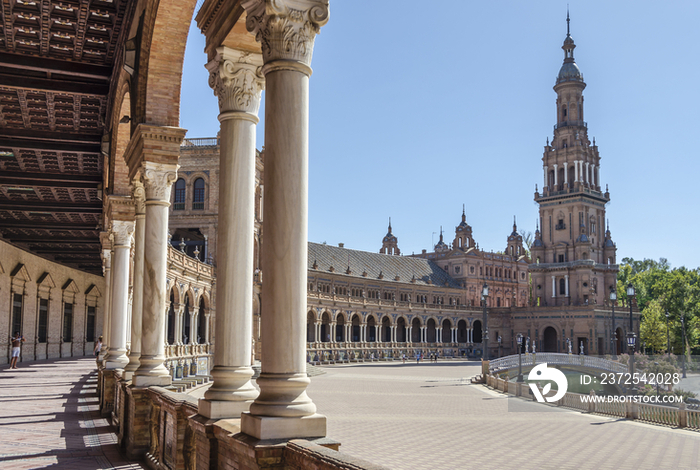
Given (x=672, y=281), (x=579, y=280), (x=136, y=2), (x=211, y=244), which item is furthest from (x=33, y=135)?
(x=672, y=281)

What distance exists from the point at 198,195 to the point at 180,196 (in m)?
1.49

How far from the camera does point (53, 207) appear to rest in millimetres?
24859

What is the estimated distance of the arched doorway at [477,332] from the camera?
91000 millimetres

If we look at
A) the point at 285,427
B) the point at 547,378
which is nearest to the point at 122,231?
the point at 285,427

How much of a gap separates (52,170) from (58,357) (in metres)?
23.6

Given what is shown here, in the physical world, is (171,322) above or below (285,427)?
below

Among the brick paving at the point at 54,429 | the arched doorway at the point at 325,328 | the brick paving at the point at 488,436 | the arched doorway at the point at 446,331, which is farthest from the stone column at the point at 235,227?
the arched doorway at the point at 446,331

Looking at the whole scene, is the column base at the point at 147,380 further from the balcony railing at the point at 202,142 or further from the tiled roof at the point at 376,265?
the tiled roof at the point at 376,265

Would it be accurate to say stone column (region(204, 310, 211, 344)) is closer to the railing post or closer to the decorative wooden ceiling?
the decorative wooden ceiling

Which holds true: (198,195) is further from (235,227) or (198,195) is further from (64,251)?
(235,227)

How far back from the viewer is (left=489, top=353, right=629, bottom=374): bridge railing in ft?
162

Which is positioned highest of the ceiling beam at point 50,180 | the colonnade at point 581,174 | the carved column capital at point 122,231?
the colonnade at point 581,174

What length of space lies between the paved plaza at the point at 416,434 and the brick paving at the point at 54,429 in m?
0.02

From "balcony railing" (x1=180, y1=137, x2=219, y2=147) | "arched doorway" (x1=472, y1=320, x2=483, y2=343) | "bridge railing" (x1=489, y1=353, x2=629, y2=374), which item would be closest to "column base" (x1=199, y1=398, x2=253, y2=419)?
"bridge railing" (x1=489, y1=353, x2=629, y2=374)
